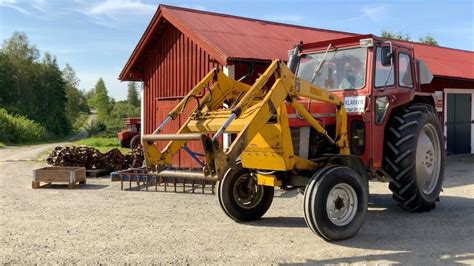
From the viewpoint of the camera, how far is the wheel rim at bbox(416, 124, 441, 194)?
26.1 ft

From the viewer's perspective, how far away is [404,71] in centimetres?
812

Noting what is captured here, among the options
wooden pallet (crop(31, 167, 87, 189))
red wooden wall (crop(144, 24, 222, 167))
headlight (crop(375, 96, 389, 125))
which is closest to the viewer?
headlight (crop(375, 96, 389, 125))

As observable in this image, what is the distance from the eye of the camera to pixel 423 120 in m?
7.64

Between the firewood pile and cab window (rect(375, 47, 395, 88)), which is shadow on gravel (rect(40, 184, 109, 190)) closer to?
the firewood pile

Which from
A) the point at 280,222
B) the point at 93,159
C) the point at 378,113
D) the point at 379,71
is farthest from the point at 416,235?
the point at 93,159

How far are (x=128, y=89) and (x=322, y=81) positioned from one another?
106242 mm

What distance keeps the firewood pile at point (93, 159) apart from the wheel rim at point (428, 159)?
847 centimetres

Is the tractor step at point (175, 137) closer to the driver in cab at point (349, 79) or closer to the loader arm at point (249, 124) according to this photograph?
the loader arm at point (249, 124)

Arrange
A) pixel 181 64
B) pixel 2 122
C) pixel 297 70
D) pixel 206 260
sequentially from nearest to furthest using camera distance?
pixel 206 260, pixel 297 70, pixel 181 64, pixel 2 122

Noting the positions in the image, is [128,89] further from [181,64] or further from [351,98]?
[351,98]

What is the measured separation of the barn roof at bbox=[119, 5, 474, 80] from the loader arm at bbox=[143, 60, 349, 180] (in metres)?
5.33

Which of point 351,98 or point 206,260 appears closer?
point 206,260

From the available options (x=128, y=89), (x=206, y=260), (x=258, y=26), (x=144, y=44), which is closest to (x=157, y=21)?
(x=144, y=44)

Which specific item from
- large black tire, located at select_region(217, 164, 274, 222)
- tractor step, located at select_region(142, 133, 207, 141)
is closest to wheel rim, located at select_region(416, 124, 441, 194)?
large black tire, located at select_region(217, 164, 274, 222)
